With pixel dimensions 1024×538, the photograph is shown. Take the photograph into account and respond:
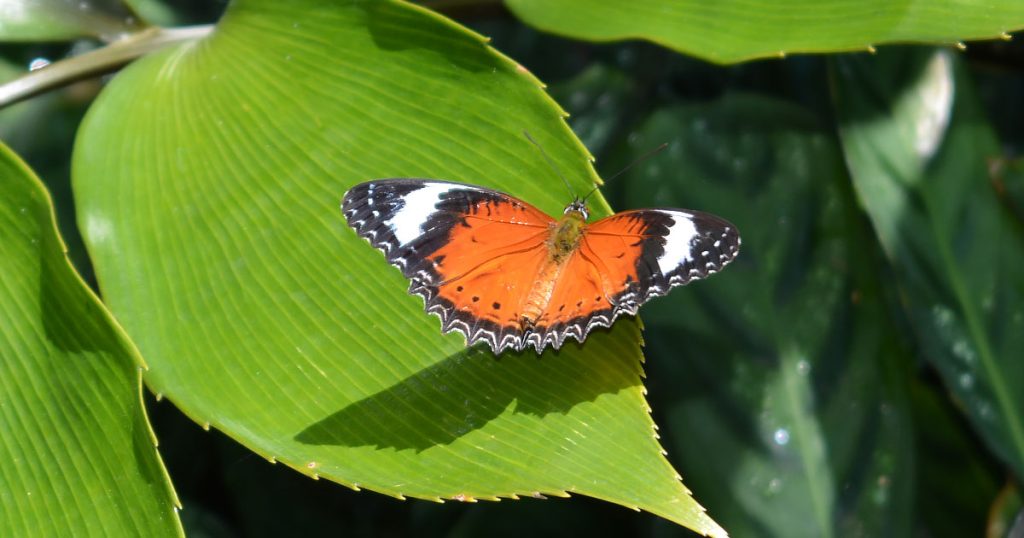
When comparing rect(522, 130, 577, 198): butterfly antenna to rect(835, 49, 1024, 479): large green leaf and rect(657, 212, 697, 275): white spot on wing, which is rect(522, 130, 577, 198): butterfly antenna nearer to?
rect(657, 212, 697, 275): white spot on wing

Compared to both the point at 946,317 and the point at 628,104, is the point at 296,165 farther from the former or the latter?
the point at 946,317

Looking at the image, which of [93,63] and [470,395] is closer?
[470,395]

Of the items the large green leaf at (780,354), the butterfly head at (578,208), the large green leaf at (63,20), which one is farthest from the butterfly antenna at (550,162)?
the large green leaf at (63,20)

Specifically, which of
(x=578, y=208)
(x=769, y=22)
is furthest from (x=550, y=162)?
(x=769, y=22)

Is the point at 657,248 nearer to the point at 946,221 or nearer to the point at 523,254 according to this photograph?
the point at 523,254

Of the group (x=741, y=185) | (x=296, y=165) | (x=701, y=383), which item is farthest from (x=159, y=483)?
(x=741, y=185)

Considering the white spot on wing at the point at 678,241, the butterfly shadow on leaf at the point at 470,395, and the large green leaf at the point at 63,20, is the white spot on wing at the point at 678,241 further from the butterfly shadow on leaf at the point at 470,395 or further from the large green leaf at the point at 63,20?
the large green leaf at the point at 63,20
